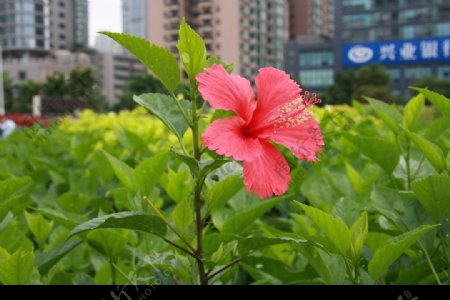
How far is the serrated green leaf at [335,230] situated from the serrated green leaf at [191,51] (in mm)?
220

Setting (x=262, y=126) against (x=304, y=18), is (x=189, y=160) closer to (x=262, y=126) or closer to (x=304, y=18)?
(x=262, y=126)

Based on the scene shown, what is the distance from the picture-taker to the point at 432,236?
1024 millimetres

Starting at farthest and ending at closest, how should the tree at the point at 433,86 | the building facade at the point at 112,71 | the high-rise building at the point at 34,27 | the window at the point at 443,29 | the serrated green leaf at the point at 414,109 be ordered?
the high-rise building at the point at 34,27 < the building facade at the point at 112,71 < the window at the point at 443,29 < the tree at the point at 433,86 < the serrated green leaf at the point at 414,109

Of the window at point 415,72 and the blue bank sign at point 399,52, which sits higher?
the blue bank sign at point 399,52

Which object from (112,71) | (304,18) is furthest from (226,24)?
(304,18)

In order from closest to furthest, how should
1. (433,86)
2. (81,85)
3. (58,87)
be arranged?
(81,85), (433,86), (58,87)

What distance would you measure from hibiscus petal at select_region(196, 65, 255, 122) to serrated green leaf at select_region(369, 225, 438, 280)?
259 mm

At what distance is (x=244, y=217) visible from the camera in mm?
1100

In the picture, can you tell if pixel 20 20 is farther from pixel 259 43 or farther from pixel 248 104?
pixel 248 104

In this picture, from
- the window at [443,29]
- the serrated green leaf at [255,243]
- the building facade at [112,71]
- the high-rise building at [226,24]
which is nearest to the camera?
the serrated green leaf at [255,243]

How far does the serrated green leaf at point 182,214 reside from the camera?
0.90 metres

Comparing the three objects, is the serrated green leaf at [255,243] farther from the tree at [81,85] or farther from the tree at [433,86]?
the tree at [81,85]

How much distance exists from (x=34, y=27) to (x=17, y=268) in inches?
3648

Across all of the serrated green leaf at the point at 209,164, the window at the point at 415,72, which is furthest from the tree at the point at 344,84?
the serrated green leaf at the point at 209,164
